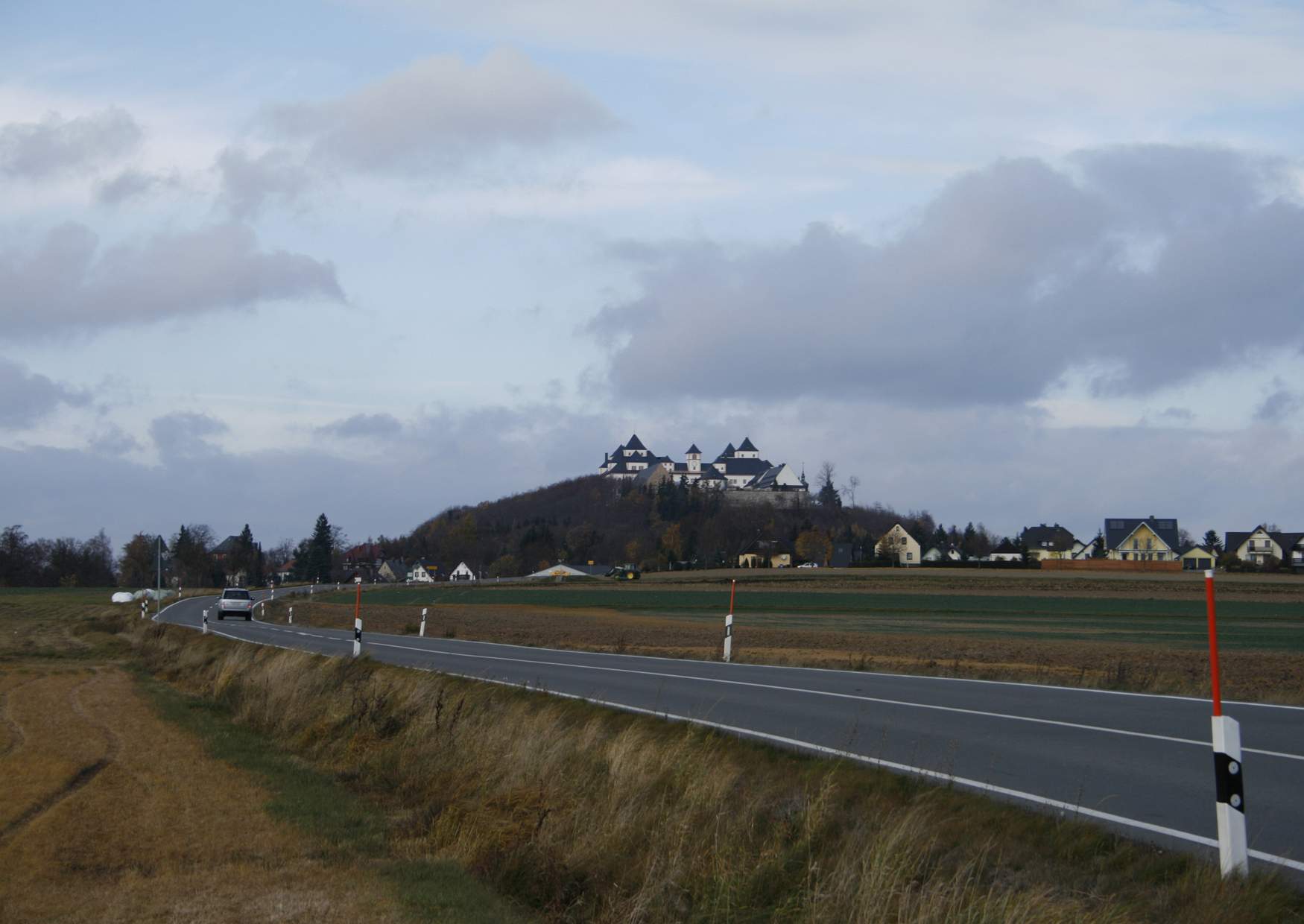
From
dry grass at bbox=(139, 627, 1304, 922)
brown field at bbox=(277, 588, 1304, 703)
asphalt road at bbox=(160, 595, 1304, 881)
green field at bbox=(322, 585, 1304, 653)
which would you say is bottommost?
green field at bbox=(322, 585, 1304, 653)

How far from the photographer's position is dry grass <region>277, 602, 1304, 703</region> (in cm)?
1983

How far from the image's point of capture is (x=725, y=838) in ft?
24.3

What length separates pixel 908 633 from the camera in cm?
4459

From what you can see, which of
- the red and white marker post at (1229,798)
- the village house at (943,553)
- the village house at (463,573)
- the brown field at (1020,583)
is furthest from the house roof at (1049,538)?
the red and white marker post at (1229,798)

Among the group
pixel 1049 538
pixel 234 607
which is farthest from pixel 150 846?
pixel 1049 538

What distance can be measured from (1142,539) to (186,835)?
149m

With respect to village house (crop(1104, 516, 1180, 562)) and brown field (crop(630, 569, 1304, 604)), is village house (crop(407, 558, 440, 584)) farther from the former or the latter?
village house (crop(1104, 516, 1180, 562))

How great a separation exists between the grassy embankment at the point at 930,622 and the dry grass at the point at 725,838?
8947 mm

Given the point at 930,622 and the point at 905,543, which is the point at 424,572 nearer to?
the point at 905,543

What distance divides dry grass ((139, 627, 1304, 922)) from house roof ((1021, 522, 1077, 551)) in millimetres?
175468

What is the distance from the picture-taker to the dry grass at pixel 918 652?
19.8 m

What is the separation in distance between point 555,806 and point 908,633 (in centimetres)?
3779

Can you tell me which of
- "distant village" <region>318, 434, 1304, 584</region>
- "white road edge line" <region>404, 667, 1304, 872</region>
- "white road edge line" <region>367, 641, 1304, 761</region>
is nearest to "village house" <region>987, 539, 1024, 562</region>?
"distant village" <region>318, 434, 1304, 584</region>

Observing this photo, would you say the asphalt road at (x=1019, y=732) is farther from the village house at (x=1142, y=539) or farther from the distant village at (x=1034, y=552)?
the village house at (x=1142, y=539)
